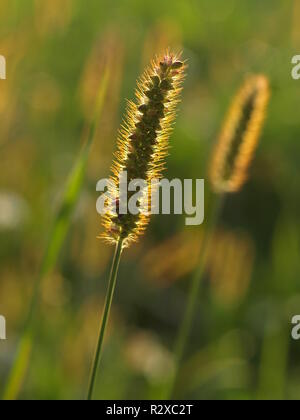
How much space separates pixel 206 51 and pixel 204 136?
1.46 m

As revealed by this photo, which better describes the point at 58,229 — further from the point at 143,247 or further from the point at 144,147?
the point at 143,247

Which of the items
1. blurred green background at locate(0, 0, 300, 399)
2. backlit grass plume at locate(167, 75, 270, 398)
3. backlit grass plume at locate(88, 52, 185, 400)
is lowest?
backlit grass plume at locate(88, 52, 185, 400)

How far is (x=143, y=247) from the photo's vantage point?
14.2 ft

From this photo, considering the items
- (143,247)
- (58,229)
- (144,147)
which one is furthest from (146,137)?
(143,247)

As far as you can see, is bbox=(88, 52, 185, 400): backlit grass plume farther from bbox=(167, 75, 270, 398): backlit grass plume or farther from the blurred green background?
bbox=(167, 75, 270, 398): backlit grass plume

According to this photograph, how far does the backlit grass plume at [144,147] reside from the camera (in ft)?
4.62

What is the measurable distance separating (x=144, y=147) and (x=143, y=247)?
2.95 meters

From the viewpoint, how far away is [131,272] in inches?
166

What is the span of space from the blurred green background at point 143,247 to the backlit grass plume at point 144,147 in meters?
0.45

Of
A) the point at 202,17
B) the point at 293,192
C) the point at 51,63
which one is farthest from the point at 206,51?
the point at 293,192

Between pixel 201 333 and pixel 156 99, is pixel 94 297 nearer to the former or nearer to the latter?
pixel 201 333

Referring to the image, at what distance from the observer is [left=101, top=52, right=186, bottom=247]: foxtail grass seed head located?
4.62ft

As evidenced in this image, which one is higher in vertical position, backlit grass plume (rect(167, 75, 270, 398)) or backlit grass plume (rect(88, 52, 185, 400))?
backlit grass plume (rect(167, 75, 270, 398))

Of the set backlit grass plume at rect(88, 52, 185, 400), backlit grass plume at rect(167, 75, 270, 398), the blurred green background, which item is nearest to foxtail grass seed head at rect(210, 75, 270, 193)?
backlit grass plume at rect(167, 75, 270, 398)
